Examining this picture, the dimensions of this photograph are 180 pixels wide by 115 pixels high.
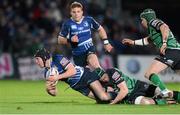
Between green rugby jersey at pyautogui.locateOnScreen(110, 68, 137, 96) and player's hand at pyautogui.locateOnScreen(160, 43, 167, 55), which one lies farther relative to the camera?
player's hand at pyautogui.locateOnScreen(160, 43, 167, 55)

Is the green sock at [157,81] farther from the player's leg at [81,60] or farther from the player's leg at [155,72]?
the player's leg at [81,60]

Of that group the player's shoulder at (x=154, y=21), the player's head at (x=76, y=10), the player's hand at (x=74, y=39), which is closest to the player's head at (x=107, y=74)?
the player's shoulder at (x=154, y=21)

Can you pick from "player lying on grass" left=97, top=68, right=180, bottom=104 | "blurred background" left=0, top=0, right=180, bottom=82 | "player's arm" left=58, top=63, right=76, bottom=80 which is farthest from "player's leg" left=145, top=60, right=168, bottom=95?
"blurred background" left=0, top=0, right=180, bottom=82

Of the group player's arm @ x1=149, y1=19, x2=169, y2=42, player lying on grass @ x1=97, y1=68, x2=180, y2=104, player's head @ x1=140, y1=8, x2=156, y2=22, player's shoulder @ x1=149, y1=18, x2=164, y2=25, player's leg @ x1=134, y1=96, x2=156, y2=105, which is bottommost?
player's leg @ x1=134, y1=96, x2=156, y2=105

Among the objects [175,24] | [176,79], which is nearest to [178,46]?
[176,79]

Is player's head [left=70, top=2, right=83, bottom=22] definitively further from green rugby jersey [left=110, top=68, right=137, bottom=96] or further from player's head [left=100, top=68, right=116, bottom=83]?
green rugby jersey [left=110, top=68, right=137, bottom=96]

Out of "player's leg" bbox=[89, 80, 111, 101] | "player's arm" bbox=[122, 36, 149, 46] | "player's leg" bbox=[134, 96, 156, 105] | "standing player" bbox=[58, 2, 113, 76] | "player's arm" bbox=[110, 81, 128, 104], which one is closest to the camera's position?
"player's arm" bbox=[110, 81, 128, 104]

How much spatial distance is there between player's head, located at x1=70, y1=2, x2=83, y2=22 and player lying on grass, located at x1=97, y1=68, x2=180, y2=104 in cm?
196

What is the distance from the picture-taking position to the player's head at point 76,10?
16656 millimetres

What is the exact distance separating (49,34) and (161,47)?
1613cm

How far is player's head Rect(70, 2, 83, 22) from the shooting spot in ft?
54.6

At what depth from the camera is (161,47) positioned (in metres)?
15.3

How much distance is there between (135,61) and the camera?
30062mm

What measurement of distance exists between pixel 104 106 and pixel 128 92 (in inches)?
33.9
